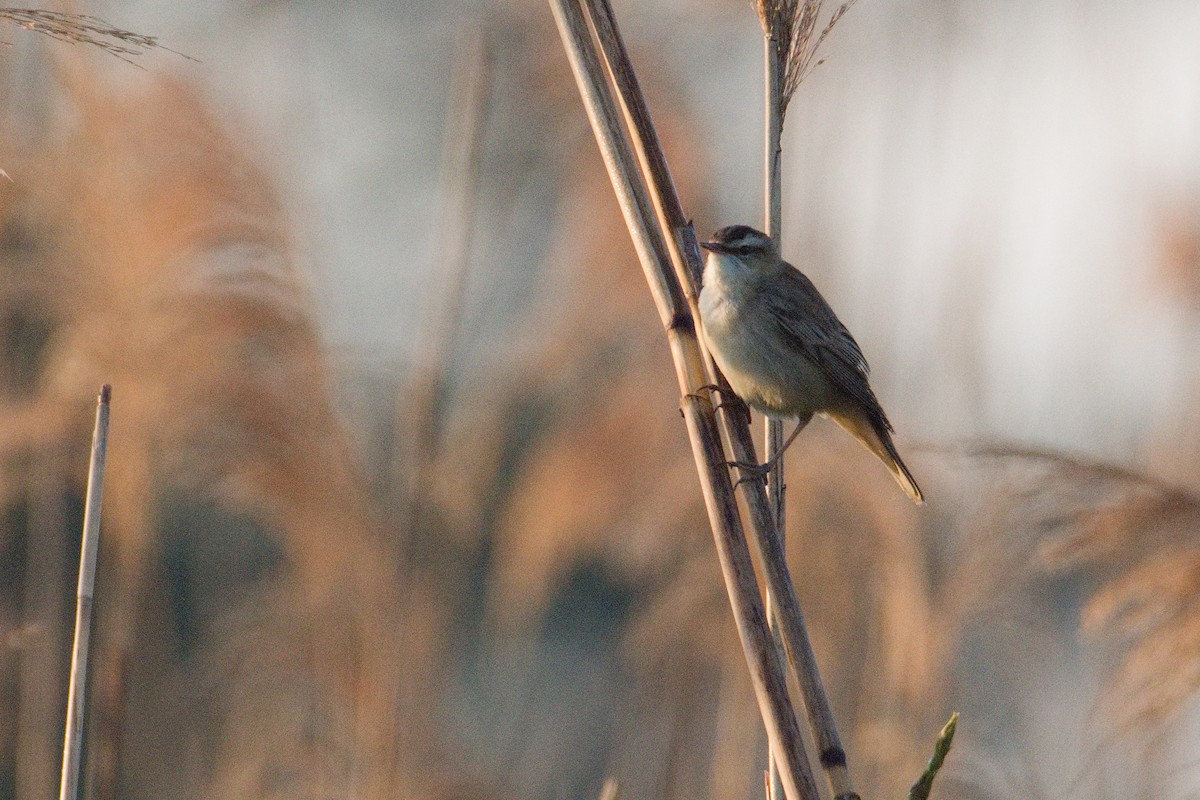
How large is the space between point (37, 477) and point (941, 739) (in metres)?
3.32

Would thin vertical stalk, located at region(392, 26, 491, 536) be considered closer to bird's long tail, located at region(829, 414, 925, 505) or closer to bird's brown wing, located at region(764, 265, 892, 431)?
bird's brown wing, located at region(764, 265, 892, 431)

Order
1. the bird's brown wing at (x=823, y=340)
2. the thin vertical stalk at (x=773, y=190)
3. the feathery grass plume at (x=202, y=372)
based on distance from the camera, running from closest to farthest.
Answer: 1. the thin vertical stalk at (x=773, y=190)
2. the bird's brown wing at (x=823, y=340)
3. the feathery grass plume at (x=202, y=372)

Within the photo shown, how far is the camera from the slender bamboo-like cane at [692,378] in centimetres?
171

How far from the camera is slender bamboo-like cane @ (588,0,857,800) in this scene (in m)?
1.71

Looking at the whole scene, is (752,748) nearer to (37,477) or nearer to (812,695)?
(37,477)

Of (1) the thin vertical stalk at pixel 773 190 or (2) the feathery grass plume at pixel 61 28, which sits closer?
(2) the feathery grass plume at pixel 61 28

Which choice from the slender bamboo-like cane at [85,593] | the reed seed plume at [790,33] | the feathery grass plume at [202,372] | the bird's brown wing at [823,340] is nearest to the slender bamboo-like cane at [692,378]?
the reed seed plume at [790,33]

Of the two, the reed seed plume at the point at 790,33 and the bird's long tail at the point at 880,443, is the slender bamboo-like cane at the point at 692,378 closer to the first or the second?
the reed seed plume at the point at 790,33

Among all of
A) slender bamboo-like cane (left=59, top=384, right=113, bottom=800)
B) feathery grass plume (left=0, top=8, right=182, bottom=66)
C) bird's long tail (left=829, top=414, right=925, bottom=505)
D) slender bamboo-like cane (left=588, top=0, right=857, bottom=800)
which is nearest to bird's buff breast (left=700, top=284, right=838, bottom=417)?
bird's long tail (left=829, top=414, right=925, bottom=505)

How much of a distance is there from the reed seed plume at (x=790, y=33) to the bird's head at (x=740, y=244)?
1.17 metres

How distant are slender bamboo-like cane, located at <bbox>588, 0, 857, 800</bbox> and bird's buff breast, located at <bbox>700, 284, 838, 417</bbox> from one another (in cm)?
92

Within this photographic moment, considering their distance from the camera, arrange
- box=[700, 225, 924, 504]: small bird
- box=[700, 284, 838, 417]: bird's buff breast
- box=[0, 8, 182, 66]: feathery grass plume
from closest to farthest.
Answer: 1. box=[0, 8, 182, 66]: feathery grass plume
2. box=[700, 284, 838, 417]: bird's buff breast
3. box=[700, 225, 924, 504]: small bird

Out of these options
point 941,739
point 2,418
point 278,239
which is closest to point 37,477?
point 2,418

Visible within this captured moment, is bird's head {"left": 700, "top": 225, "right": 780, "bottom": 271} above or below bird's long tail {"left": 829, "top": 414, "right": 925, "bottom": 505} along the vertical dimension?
above
